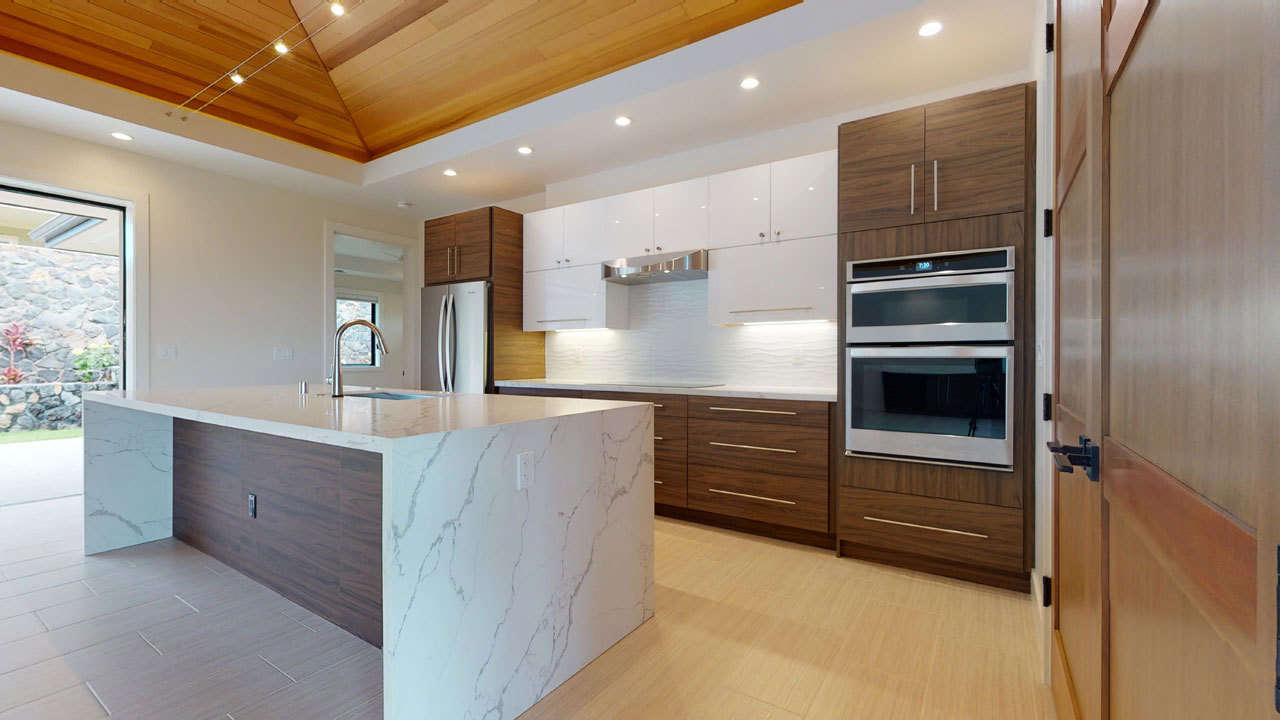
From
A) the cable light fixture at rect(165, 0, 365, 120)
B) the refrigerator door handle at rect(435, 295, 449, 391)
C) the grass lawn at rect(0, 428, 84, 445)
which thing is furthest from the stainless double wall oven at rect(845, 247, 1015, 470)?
the grass lawn at rect(0, 428, 84, 445)

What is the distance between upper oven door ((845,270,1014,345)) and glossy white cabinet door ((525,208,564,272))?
236cm

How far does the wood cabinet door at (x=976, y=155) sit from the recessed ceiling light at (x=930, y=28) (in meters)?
0.31

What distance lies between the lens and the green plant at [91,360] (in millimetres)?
3934

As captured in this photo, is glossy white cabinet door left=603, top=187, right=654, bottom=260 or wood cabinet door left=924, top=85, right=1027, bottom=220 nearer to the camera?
wood cabinet door left=924, top=85, right=1027, bottom=220

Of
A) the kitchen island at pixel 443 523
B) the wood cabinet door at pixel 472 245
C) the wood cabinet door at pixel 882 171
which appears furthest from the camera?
the wood cabinet door at pixel 472 245

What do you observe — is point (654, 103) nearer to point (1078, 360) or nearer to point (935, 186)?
point (935, 186)

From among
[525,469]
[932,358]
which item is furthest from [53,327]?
[932,358]

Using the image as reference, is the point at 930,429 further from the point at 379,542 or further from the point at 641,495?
the point at 379,542

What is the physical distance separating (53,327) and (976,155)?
5.86 m

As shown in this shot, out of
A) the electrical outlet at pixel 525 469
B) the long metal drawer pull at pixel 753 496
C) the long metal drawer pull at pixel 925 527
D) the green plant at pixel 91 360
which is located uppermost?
the green plant at pixel 91 360

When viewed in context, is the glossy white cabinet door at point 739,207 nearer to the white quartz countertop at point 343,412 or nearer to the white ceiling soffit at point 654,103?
the white ceiling soffit at point 654,103

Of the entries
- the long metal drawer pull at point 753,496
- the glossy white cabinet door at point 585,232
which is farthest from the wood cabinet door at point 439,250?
the long metal drawer pull at point 753,496

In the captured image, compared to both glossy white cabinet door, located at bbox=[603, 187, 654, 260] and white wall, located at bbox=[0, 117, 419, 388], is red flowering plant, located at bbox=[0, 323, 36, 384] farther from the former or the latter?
glossy white cabinet door, located at bbox=[603, 187, 654, 260]

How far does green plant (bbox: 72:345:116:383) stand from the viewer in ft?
12.9
